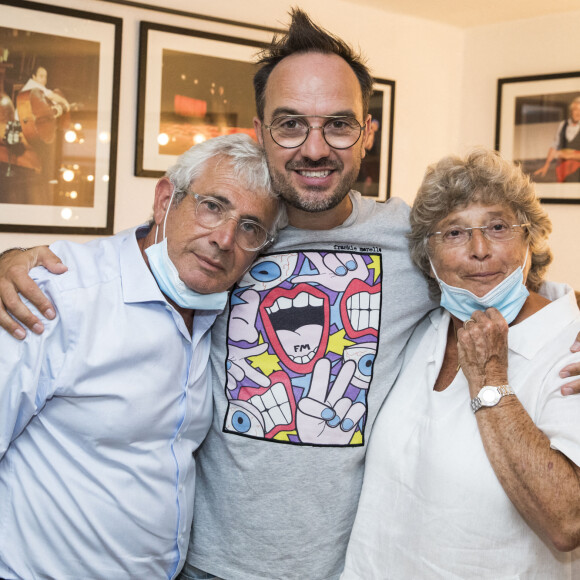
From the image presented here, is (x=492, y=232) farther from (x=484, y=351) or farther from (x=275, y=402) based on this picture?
(x=275, y=402)

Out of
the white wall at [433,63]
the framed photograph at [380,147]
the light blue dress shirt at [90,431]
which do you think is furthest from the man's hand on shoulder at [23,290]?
the framed photograph at [380,147]

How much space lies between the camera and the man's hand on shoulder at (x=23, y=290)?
1379 mm

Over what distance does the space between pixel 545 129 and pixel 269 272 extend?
116 inches

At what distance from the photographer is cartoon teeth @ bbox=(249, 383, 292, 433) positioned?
1.69 meters

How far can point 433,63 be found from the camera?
14.6 ft

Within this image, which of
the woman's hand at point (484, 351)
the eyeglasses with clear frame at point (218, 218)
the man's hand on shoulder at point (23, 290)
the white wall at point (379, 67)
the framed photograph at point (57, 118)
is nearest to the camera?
the man's hand on shoulder at point (23, 290)

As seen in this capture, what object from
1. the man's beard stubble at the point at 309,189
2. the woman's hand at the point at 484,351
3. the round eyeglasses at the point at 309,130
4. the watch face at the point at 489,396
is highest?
the round eyeglasses at the point at 309,130

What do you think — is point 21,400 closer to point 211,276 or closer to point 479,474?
point 211,276

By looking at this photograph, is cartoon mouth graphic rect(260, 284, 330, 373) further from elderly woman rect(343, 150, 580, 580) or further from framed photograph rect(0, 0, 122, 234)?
framed photograph rect(0, 0, 122, 234)

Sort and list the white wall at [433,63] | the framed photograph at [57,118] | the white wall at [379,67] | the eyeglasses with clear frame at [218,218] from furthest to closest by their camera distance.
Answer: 1. the white wall at [433,63]
2. the white wall at [379,67]
3. the framed photograph at [57,118]
4. the eyeglasses with clear frame at [218,218]

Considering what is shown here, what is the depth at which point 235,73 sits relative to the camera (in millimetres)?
3582

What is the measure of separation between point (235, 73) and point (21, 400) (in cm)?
261

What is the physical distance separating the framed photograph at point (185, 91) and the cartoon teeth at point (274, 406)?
6.52ft

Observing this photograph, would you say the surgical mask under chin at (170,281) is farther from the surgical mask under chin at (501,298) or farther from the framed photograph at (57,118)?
the framed photograph at (57,118)
